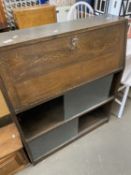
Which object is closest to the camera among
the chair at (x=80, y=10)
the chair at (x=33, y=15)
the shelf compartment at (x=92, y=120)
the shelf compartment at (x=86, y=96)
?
the shelf compartment at (x=86, y=96)

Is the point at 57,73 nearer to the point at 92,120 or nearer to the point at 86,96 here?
the point at 86,96

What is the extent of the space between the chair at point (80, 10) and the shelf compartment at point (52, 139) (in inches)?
46.9

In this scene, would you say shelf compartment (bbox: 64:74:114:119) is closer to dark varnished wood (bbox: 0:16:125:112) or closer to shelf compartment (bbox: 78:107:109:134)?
dark varnished wood (bbox: 0:16:125:112)

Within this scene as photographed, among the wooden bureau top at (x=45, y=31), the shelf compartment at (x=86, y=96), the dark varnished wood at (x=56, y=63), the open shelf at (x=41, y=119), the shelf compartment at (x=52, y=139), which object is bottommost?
the shelf compartment at (x=52, y=139)

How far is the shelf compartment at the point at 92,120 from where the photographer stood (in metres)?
1.66

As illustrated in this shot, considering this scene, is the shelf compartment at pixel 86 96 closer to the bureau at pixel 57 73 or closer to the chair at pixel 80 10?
the bureau at pixel 57 73

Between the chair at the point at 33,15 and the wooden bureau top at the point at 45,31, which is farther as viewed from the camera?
the chair at the point at 33,15

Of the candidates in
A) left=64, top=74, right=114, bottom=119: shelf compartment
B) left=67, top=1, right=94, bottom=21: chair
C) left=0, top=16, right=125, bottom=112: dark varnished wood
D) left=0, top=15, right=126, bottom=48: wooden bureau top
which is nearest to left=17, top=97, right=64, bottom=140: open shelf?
left=64, top=74, right=114, bottom=119: shelf compartment

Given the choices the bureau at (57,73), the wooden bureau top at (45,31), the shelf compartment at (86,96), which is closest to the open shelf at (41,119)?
the bureau at (57,73)

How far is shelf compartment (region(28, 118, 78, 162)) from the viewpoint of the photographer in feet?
4.25

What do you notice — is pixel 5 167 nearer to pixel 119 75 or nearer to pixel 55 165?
pixel 55 165

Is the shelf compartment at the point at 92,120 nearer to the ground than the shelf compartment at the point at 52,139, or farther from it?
nearer to the ground

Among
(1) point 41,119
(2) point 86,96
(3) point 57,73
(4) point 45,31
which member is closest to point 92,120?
(2) point 86,96

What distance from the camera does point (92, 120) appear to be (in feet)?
5.66
